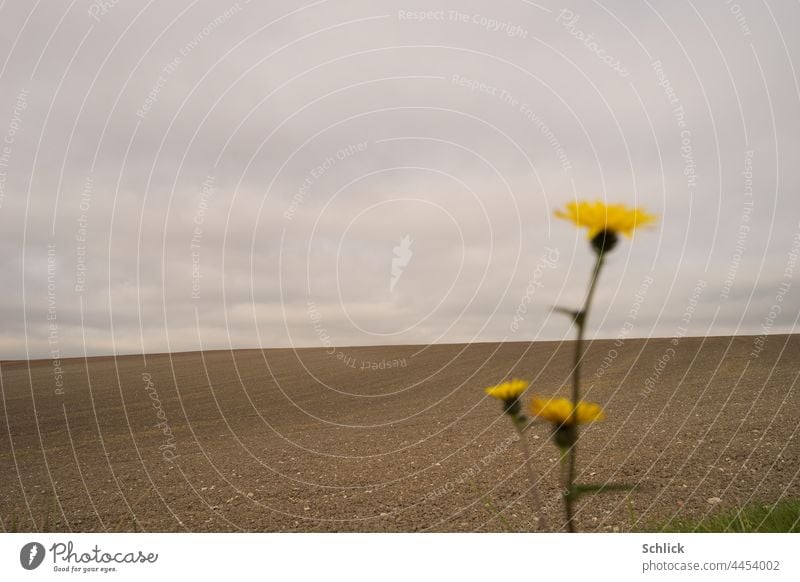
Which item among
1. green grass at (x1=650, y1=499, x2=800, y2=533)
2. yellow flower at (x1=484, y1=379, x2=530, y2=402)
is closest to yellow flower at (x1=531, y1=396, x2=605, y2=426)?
yellow flower at (x1=484, y1=379, x2=530, y2=402)

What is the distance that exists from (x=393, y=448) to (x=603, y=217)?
6.60m

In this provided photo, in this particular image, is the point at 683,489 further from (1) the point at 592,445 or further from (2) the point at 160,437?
(2) the point at 160,437

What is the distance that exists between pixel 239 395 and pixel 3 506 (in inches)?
263

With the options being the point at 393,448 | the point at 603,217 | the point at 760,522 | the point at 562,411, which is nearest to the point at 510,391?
the point at 562,411

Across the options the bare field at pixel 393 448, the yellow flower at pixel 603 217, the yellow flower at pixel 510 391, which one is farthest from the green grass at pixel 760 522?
the yellow flower at pixel 603 217

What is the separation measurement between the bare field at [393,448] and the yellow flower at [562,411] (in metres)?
2.64

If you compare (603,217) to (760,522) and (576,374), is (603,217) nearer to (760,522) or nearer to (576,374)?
(576,374)

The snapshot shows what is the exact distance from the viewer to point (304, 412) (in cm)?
1048

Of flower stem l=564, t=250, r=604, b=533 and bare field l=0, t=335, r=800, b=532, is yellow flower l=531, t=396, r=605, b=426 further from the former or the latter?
bare field l=0, t=335, r=800, b=532

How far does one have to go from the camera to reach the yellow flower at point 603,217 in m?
1.22

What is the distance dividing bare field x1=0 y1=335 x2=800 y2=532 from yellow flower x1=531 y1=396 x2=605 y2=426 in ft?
8.66

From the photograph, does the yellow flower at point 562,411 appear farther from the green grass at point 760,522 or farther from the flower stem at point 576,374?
the green grass at point 760,522

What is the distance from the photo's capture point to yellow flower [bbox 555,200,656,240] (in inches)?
48.1

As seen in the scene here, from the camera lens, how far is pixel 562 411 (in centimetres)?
120
